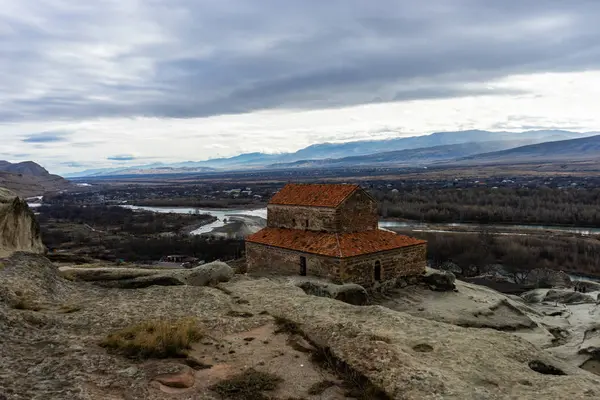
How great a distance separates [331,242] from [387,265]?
2.67 meters

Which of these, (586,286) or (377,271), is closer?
(377,271)

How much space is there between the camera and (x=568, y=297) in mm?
25469

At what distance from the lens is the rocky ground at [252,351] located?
279 inches

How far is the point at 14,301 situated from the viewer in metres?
9.47

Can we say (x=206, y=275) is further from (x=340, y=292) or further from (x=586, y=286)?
(x=586, y=286)

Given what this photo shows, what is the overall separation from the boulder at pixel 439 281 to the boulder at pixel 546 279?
47.9 feet

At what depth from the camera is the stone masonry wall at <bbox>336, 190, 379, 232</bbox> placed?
20.3m

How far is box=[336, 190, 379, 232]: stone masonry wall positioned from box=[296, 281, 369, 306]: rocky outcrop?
14.6 ft

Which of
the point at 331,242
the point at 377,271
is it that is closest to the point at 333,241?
the point at 331,242

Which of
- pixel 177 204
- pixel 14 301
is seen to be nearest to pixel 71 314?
pixel 14 301

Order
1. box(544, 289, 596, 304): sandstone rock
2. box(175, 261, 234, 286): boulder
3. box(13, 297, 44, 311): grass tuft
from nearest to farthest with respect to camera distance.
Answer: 1. box(13, 297, 44, 311): grass tuft
2. box(175, 261, 234, 286): boulder
3. box(544, 289, 596, 304): sandstone rock

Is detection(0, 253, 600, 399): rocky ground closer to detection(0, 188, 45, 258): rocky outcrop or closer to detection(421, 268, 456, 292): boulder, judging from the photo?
detection(0, 188, 45, 258): rocky outcrop

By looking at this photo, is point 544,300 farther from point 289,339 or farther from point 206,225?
point 206,225

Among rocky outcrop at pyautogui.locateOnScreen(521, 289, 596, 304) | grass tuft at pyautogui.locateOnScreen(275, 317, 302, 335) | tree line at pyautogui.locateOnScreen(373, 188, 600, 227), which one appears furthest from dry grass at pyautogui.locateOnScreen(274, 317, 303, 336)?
tree line at pyautogui.locateOnScreen(373, 188, 600, 227)
